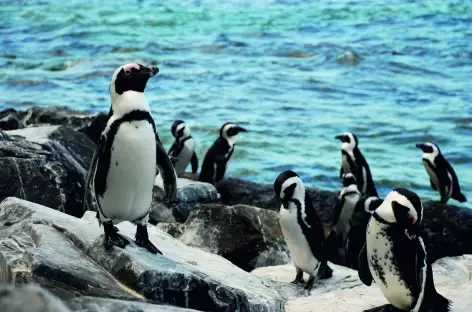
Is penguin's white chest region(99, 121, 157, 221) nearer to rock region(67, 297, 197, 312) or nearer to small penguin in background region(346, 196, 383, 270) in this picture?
rock region(67, 297, 197, 312)

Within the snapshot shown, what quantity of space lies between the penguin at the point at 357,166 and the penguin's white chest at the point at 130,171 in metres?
5.10

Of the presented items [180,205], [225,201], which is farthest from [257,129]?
[180,205]

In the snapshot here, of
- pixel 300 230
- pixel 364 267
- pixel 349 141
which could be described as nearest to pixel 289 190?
pixel 300 230

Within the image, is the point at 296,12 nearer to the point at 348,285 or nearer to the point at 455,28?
the point at 455,28

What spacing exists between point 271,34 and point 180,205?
13327 millimetres

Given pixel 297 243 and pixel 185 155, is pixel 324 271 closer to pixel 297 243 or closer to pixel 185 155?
pixel 297 243

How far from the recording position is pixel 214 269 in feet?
15.4

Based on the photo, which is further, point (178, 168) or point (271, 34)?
point (271, 34)

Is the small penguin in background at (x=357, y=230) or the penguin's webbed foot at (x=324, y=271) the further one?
the small penguin in background at (x=357, y=230)

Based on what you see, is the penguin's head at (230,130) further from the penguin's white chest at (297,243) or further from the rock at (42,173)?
the penguin's white chest at (297,243)

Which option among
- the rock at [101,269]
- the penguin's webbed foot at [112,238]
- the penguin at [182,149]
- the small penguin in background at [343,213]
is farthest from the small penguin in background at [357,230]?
the penguin at [182,149]

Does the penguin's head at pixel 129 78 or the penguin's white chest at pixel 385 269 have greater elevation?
the penguin's head at pixel 129 78

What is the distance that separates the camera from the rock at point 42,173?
5840mm

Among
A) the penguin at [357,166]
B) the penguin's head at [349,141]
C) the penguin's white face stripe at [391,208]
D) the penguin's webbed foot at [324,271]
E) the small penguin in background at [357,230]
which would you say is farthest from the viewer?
the penguin's head at [349,141]
